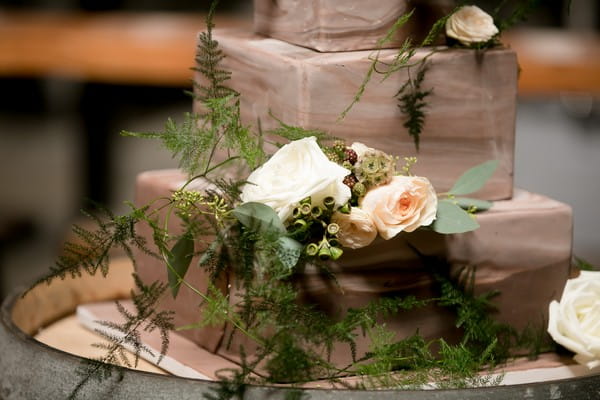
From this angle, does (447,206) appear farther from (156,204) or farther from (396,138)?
(156,204)

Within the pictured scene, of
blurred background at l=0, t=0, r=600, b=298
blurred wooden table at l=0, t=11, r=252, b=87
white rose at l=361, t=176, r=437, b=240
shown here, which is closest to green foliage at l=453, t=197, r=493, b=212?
white rose at l=361, t=176, r=437, b=240

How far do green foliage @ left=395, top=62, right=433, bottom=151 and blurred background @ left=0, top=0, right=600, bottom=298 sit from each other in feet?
3.74

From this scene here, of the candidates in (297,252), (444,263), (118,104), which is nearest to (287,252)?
(297,252)

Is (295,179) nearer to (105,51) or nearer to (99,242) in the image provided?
(99,242)

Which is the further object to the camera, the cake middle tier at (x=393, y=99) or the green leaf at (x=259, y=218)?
the cake middle tier at (x=393, y=99)

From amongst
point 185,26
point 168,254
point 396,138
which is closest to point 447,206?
point 396,138

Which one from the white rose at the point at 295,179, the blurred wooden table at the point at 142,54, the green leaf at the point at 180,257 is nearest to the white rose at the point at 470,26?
the white rose at the point at 295,179

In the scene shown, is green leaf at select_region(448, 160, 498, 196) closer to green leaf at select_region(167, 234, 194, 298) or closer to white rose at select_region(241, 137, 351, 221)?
white rose at select_region(241, 137, 351, 221)

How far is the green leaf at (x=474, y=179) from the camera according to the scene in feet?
4.37

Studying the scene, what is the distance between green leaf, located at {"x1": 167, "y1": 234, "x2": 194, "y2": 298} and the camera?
1.21m

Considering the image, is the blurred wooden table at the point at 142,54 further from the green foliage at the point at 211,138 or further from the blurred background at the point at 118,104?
the green foliage at the point at 211,138

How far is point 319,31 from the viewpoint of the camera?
1.30 metres

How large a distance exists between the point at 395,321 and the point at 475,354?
0.11 meters

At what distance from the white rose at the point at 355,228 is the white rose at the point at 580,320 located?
27cm
